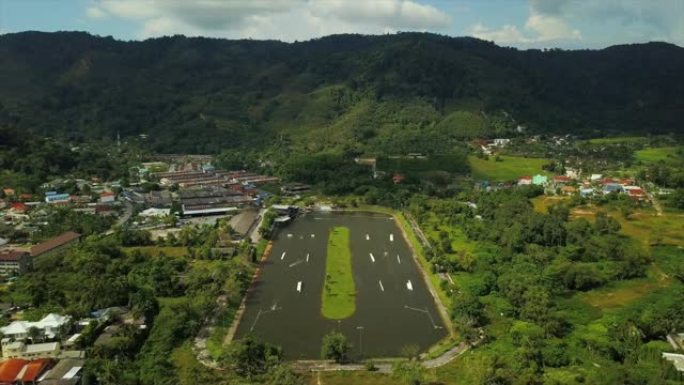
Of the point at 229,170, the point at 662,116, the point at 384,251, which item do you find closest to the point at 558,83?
the point at 662,116

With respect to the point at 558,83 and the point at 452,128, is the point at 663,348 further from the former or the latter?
the point at 558,83

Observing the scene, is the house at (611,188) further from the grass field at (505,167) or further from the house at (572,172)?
the grass field at (505,167)

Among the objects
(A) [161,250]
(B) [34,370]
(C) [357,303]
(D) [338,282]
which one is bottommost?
(C) [357,303]

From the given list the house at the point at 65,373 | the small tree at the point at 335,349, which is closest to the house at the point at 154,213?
the house at the point at 65,373

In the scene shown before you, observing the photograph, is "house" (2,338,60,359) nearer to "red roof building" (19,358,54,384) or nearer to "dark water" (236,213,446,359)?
"red roof building" (19,358,54,384)

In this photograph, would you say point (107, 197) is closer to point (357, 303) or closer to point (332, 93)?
point (357, 303)

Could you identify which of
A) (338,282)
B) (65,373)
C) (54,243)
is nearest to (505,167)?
(338,282)
